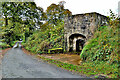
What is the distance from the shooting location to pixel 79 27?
384 inches

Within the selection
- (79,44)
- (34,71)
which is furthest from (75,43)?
(34,71)

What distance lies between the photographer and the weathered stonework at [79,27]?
9.05 metres

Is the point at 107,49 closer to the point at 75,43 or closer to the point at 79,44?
the point at 75,43

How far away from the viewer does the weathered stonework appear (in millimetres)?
9047

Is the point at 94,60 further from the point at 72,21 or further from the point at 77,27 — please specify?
the point at 72,21

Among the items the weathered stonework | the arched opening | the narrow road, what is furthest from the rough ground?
the arched opening

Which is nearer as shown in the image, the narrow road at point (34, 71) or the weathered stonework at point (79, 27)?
the narrow road at point (34, 71)

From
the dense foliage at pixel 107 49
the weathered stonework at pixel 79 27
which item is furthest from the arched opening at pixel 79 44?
the dense foliage at pixel 107 49

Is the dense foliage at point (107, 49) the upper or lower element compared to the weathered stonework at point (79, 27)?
lower

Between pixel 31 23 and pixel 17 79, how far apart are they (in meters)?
15.9

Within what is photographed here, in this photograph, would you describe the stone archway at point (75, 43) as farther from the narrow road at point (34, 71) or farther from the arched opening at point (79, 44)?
the narrow road at point (34, 71)

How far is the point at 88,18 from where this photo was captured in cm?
926

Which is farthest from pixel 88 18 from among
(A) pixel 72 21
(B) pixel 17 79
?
(B) pixel 17 79

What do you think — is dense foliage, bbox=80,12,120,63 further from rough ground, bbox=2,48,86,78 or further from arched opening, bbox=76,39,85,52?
arched opening, bbox=76,39,85,52
